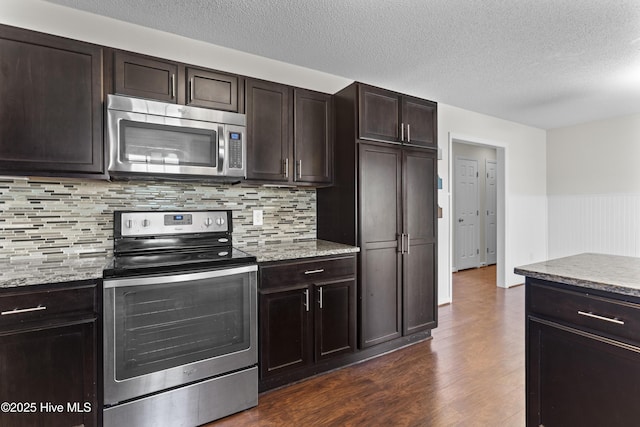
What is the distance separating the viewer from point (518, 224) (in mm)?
4973

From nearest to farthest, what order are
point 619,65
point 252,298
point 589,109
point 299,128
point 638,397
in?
point 638,397, point 252,298, point 299,128, point 619,65, point 589,109

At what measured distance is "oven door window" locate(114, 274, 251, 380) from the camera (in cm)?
168

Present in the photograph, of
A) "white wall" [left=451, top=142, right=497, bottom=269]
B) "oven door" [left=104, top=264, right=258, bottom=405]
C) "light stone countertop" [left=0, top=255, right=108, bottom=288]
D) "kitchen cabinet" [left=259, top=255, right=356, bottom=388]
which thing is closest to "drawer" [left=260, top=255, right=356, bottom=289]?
"kitchen cabinet" [left=259, top=255, right=356, bottom=388]

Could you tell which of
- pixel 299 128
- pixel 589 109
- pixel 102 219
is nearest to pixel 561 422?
pixel 299 128

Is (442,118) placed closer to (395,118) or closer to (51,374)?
Answer: (395,118)

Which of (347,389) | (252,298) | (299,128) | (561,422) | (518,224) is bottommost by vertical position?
(347,389)

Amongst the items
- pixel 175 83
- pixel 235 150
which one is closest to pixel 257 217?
pixel 235 150

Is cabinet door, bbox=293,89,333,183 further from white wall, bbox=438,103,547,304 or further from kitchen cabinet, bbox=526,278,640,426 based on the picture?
white wall, bbox=438,103,547,304

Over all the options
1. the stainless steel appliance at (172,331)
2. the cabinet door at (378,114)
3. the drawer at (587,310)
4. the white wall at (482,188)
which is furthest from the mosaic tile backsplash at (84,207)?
the white wall at (482,188)

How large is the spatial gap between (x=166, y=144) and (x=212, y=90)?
51cm

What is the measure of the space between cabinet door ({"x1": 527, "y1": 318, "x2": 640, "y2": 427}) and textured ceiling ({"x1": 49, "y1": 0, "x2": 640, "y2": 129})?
1.98 metres

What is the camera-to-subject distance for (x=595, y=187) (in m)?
4.85

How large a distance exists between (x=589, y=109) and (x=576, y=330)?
420 cm

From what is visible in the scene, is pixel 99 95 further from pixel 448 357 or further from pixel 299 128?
pixel 448 357
